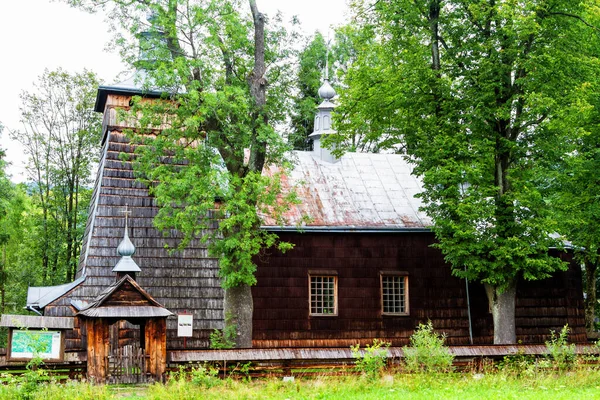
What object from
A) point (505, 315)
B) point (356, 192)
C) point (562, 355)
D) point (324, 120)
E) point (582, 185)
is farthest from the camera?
point (324, 120)

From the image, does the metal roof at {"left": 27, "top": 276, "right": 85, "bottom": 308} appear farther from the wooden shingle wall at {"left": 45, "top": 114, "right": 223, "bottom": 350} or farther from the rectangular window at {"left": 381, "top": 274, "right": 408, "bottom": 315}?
the rectangular window at {"left": 381, "top": 274, "right": 408, "bottom": 315}

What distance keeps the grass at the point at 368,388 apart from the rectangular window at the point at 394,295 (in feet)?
23.8

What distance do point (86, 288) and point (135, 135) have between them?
14.4 ft

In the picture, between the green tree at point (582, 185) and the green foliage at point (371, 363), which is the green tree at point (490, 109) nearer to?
the green tree at point (582, 185)

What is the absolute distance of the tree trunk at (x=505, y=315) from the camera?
2081 centimetres

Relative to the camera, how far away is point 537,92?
20453mm

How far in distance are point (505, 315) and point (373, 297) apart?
3.99 m

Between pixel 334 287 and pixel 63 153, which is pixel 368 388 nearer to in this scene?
pixel 334 287

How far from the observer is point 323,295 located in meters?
22.8

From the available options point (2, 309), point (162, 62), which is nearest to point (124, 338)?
point (162, 62)

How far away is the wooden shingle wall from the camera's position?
21094 mm

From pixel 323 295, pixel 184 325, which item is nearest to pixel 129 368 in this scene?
pixel 184 325

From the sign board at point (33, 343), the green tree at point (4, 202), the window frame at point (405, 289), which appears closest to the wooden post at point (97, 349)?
the sign board at point (33, 343)

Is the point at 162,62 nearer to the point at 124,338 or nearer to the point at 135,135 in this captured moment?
A: the point at 135,135
